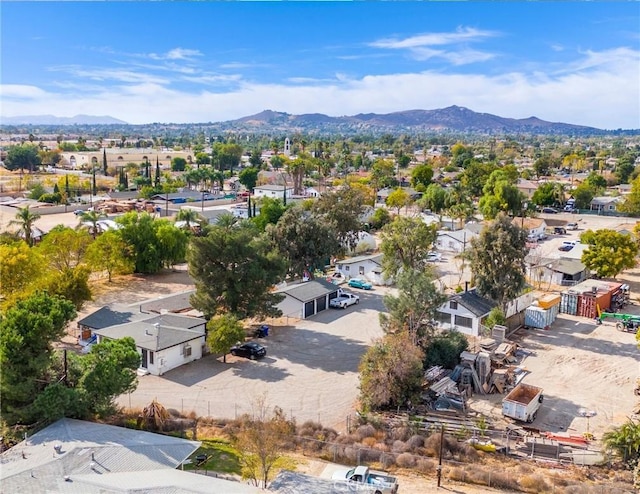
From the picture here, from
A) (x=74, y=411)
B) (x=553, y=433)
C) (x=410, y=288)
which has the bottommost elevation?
(x=553, y=433)

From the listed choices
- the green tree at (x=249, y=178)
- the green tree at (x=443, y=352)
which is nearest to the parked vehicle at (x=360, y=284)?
the green tree at (x=443, y=352)

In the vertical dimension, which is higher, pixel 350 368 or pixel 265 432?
pixel 265 432

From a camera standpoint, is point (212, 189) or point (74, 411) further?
point (212, 189)

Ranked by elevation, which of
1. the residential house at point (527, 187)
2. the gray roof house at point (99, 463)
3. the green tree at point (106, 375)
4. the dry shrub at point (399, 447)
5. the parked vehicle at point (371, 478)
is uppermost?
the residential house at point (527, 187)

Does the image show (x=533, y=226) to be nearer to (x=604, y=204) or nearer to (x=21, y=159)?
(x=604, y=204)

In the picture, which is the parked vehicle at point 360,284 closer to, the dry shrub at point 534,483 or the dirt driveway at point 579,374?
the dirt driveway at point 579,374

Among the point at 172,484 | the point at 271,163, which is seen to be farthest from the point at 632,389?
the point at 271,163

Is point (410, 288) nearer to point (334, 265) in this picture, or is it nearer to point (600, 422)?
point (600, 422)
